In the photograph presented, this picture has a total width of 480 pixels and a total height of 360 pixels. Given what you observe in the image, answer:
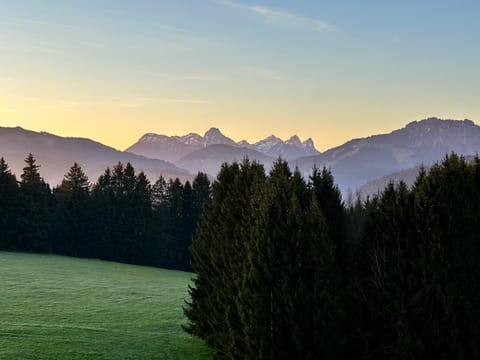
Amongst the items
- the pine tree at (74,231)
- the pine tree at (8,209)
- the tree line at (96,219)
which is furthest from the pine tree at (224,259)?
the pine tree at (74,231)

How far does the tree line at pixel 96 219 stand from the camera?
71.6m

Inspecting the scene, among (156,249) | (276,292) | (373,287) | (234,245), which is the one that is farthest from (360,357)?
(156,249)

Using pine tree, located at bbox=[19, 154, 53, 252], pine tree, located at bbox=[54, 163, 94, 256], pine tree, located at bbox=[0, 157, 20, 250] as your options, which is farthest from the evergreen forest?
pine tree, located at bbox=[54, 163, 94, 256]

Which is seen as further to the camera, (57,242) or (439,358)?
(57,242)

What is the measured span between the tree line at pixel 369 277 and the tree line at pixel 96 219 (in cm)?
5998

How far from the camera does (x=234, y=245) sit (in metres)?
21.4

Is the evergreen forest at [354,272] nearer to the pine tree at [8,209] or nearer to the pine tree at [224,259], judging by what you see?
the pine tree at [224,259]

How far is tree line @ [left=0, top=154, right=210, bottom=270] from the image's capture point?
71.6 m

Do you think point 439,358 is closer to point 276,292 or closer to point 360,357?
point 360,357

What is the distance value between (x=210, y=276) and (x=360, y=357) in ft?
30.7

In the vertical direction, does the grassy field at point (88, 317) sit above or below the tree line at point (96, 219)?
below

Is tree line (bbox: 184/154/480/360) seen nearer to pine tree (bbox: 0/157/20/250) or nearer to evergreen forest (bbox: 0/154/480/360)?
evergreen forest (bbox: 0/154/480/360)

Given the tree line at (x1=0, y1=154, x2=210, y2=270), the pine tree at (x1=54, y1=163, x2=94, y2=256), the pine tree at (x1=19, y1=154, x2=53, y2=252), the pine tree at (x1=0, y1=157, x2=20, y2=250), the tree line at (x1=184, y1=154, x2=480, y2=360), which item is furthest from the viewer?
the pine tree at (x1=54, y1=163, x2=94, y2=256)

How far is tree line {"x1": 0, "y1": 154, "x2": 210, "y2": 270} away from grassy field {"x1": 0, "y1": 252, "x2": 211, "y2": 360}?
22066 millimetres
